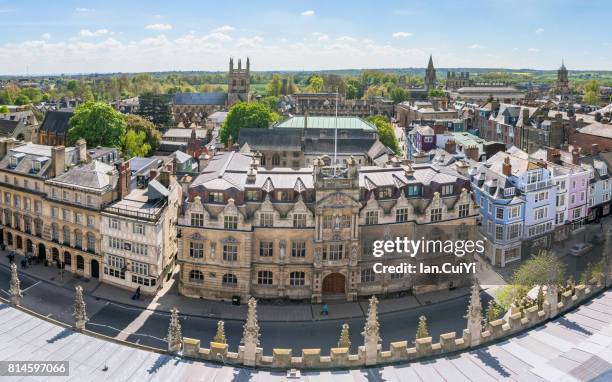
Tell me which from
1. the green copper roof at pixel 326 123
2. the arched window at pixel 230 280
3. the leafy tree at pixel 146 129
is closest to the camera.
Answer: the arched window at pixel 230 280

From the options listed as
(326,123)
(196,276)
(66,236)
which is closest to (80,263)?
(66,236)

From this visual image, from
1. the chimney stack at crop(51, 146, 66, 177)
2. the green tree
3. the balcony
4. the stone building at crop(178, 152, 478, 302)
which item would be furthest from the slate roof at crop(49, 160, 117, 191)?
the balcony

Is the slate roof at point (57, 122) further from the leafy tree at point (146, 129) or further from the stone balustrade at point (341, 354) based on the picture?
the stone balustrade at point (341, 354)

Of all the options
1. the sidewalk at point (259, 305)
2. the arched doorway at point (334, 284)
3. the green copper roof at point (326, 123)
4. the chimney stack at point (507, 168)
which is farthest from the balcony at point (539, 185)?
the green copper roof at point (326, 123)

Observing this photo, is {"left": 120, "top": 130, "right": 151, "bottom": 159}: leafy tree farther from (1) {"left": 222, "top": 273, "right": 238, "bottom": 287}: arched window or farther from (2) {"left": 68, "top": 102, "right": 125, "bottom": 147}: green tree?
(1) {"left": 222, "top": 273, "right": 238, "bottom": 287}: arched window

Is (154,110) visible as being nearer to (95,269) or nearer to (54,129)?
(54,129)

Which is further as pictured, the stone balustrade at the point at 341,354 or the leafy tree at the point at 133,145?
the leafy tree at the point at 133,145
